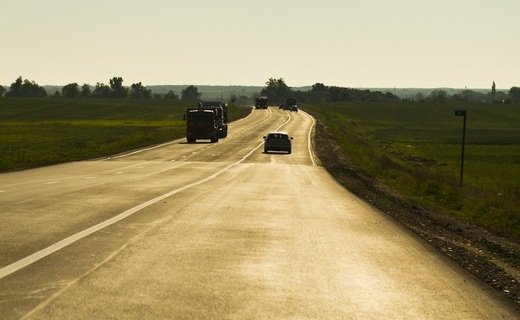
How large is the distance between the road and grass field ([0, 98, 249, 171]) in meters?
27.1

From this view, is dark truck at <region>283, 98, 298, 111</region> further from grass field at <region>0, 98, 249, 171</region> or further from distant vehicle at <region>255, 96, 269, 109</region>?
grass field at <region>0, 98, 249, 171</region>

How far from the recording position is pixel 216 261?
458 inches

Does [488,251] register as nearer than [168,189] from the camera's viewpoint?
Yes

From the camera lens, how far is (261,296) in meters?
9.22

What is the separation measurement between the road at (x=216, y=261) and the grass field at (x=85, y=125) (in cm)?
2706

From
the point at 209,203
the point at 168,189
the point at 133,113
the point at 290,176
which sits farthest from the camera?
the point at 133,113

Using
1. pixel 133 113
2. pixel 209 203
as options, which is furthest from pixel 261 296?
pixel 133 113

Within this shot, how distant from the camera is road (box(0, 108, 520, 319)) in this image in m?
8.62

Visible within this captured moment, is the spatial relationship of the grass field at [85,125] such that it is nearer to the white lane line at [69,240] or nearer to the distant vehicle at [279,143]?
the distant vehicle at [279,143]

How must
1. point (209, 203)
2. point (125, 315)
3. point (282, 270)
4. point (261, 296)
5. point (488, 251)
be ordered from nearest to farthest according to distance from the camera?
point (125, 315), point (261, 296), point (282, 270), point (488, 251), point (209, 203)

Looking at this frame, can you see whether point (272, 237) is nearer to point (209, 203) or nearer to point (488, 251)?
point (488, 251)

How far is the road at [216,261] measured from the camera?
28.3ft

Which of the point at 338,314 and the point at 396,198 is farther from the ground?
the point at 338,314

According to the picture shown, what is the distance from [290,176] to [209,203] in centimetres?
1384
